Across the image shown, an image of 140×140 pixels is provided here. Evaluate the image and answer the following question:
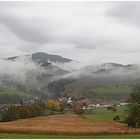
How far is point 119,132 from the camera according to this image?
49531 mm

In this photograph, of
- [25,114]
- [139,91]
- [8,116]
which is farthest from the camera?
[25,114]

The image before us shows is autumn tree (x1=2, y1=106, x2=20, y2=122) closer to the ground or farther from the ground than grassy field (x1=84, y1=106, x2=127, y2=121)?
farther from the ground

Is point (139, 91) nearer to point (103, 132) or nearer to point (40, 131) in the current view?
point (103, 132)

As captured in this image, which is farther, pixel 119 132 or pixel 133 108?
pixel 133 108

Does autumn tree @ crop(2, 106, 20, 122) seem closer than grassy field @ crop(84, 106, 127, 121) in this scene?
Yes

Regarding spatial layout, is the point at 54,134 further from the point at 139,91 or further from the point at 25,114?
the point at 25,114

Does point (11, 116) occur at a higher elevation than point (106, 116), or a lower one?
higher

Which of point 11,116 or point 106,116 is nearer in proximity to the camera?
point 11,116

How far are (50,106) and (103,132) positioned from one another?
88.2 meters

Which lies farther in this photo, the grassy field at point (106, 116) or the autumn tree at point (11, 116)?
the grassy field at point (106, 116)

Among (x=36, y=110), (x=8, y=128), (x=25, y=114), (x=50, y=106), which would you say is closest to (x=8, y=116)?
(x=25, y=114)

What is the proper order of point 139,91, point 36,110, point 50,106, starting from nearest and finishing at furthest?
1. point 139,91
2. point 36,110
3. point 50,106

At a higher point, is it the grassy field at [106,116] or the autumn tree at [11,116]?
the autumn tree at [11,116]

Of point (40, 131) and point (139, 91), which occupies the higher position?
point (139, 91)
